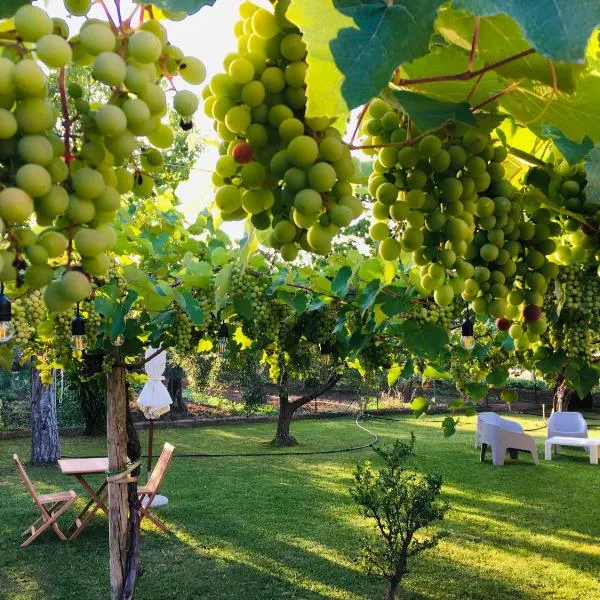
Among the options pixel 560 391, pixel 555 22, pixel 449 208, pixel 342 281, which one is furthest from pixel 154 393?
Result: pixel 555 22

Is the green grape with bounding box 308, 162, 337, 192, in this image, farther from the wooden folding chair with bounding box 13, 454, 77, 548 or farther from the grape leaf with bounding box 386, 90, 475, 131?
A: the wooden folding chair with bounding box 13, 454, 77, 548

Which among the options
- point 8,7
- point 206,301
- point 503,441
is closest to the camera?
point 8,7

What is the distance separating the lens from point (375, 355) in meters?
4.06

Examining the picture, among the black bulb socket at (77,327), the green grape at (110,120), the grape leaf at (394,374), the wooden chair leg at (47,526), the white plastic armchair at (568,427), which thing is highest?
the green grape at (110,120)

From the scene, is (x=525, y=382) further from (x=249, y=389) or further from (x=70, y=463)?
(x=70, y=463)

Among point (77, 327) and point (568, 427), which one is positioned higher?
point (77, 327)

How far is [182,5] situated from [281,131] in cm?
14

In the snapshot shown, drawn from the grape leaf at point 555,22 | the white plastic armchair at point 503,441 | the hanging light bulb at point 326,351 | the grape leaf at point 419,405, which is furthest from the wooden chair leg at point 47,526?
the white plastic armchair at point 503,441

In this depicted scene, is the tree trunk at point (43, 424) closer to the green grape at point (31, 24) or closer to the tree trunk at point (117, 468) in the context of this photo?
the tree trunk at point (117, 468)

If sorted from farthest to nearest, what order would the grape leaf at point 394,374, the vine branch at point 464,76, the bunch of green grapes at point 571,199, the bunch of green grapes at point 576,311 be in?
the grape leaf at point 394,374 < the bunch of green grapes at point 576,311 < the bunch of green grapes at point 571,199 < the vine branch at point 464,76

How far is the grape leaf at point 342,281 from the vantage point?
2625mm

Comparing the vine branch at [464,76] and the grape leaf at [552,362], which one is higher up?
the vine branch at [464,76]

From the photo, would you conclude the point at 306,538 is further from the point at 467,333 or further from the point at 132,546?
the point at 467,333

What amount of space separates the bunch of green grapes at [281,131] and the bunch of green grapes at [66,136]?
3.2 inches
